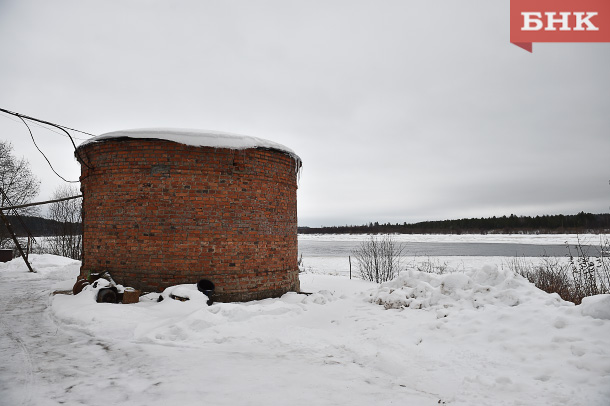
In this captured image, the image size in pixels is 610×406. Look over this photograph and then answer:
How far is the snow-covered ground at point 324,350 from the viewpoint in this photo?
2939mm

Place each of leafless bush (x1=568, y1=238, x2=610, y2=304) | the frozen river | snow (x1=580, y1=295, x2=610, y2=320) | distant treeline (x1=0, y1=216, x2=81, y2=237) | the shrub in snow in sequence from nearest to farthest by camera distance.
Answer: snow (x1=580, y1=295, x2=610, y2=320)
the shrub in snow
leafless bush (x1=568, y1=238, x2=610, y2=304)
the frozen river
distant treeline (x1=0, y1=216, x2=81, y2=237)

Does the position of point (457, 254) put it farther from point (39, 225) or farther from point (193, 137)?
point (39, 225)

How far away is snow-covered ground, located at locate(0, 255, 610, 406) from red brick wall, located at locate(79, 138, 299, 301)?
2.81 ft

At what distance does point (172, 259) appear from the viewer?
6367 millimetres

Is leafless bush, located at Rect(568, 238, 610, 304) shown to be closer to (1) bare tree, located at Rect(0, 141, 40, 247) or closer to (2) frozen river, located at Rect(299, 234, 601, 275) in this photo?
(2) frozen river, located at Rect(299, 234, 601, 275)

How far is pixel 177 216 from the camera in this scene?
6.42 meters

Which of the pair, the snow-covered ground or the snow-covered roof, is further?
the snow-covered roof

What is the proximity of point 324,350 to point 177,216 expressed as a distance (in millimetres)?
3942

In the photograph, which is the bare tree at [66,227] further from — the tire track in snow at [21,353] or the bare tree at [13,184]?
the tire track in snow at [21,353]

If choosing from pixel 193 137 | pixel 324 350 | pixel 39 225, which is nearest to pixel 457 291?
pixel 324 350

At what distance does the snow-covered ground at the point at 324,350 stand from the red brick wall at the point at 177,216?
33.7 inches

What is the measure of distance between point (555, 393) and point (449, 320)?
2039 millimetres

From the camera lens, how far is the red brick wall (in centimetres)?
641

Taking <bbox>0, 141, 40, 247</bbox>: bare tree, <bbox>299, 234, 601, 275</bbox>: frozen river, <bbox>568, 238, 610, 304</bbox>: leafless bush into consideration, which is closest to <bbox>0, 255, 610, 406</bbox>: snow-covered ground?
<bbox>299, 234, 601, 275</bbox>: frozen river
